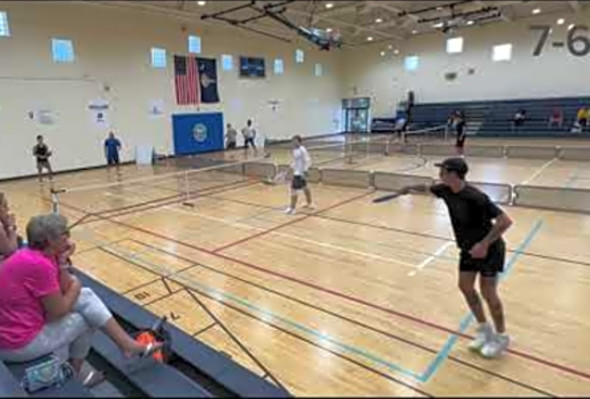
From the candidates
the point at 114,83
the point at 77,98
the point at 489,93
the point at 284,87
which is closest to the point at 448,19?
the point at 489,93

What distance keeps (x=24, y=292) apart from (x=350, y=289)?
3.49 metres

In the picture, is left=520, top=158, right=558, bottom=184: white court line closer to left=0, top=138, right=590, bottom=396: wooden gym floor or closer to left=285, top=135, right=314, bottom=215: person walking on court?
left=0, top=138, right=590, bottom=396: wooden gym floor

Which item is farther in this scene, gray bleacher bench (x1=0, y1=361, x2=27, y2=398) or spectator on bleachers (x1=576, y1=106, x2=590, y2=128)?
spectator on bleachers (x1=576, y1=106, x2=590, y2=128)

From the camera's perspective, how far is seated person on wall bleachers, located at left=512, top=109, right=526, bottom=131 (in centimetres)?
2208

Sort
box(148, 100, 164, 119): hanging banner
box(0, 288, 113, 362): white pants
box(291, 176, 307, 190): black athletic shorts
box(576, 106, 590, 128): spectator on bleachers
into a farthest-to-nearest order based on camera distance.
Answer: box(576, 106, 590, 128): spectator on bleachers → box(148, 100, 164, 119): hanging banner → box(291, 176, 307, 190): black athletic shorts → box(0, 288, 113, 362): white pants

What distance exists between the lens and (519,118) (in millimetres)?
22094

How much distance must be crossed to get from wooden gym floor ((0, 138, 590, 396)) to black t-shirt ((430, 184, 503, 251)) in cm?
105

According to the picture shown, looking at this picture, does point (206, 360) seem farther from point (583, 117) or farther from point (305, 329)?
point (583, 117)

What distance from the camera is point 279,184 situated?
1230 cm

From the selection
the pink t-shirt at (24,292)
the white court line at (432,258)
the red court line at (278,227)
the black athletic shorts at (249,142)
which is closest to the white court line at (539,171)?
the red court line at (278,227)

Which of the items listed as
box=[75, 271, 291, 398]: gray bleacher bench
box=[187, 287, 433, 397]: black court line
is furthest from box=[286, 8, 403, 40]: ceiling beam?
box=[75, 271, 291, 398]: gray bleacher bench

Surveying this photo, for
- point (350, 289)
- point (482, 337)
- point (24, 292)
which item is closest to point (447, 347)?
point (482, 337)

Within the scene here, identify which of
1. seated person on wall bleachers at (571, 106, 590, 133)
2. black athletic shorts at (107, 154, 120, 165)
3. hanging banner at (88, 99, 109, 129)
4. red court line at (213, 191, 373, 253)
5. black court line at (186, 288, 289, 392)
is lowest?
black court line at (186, 288, 289, 392)

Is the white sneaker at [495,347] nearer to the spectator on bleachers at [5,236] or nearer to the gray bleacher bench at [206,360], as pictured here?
the gray bleacher bench at [206,360]
